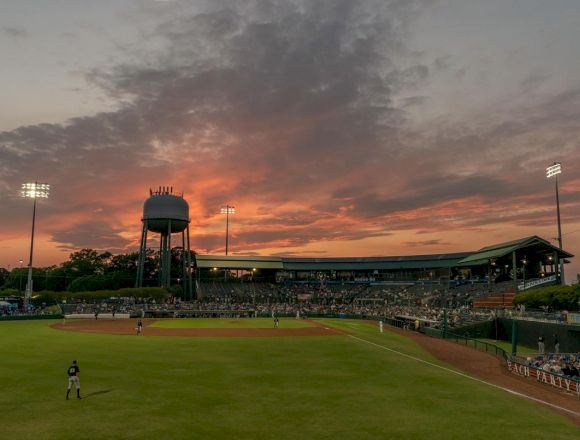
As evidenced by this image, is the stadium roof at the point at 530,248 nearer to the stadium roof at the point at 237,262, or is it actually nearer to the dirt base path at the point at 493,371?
the dirt base path at the point at 493,371

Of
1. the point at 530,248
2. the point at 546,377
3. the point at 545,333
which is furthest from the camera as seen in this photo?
the point at 530,248

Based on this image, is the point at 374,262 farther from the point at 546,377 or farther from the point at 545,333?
the point at 546,377

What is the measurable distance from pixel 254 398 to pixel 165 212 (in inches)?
3154

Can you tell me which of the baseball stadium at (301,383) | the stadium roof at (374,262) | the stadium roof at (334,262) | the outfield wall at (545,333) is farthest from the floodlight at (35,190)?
the outfield wall at (545,333)

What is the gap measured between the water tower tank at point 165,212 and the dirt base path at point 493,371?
206ft

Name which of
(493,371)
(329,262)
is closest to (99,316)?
(329,262)

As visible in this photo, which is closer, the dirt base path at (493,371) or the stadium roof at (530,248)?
the dirt base path at (493,371)

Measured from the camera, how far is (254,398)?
1992cm

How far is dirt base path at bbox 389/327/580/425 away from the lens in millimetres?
22375

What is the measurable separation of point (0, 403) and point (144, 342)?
22.5 m

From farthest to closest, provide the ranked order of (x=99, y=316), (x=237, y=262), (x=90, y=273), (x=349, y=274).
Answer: (x=90, y=273), (x=349, y=274), (x=237, y=262), (x=99, y=316)

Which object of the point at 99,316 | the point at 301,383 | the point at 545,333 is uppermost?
the point at 545,333

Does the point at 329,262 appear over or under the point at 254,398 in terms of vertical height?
over

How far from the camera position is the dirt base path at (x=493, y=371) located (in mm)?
22375
